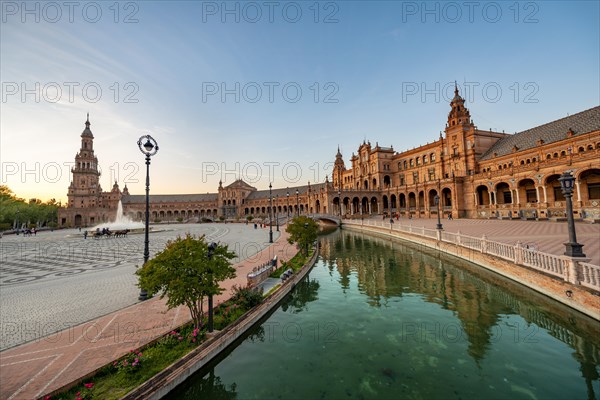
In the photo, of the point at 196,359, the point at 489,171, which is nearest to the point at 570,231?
the point at 196,359

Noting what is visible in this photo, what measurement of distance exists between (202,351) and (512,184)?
45609 millimetres

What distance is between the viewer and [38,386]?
204 inches

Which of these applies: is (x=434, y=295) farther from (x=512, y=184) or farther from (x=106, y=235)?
(x=106, y=235)

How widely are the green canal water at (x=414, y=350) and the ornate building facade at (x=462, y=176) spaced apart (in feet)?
54.7

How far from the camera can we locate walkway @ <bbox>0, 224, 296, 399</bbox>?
5.34 meters

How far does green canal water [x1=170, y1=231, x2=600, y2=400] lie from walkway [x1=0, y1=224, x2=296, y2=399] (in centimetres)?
207

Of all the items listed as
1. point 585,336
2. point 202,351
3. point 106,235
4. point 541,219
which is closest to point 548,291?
point 585,336

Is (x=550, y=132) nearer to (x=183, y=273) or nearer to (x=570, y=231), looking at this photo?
(x=570, y=231)

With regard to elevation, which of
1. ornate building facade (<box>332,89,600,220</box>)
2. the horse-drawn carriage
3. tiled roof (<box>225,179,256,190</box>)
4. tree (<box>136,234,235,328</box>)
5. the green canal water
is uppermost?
tiled roof (<box>225,179,256,190</box>)

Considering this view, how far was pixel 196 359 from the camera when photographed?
6449 millimetres

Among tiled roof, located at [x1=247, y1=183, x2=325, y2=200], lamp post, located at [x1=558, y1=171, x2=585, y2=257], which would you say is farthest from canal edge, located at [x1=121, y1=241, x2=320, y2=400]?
tiled roof, located at [x1=247, y1=183, x2=325, y2=200]

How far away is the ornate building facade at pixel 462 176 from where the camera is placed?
32.8 metres

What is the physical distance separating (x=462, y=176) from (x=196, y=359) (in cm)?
5255

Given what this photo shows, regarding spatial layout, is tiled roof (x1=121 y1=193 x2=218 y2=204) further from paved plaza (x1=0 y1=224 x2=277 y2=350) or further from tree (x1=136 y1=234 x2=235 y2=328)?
tree (x1=136 y1=234 x2=235 y2=328)
